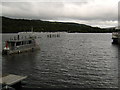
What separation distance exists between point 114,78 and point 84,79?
530 cm

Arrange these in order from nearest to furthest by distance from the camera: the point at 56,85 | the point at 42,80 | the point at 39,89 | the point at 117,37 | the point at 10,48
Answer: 1. the point at 39,89
2. the point at 56,85
3. the point at 42,80
4. the point at 10,48
5. the point at 117,37

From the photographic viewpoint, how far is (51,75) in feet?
93.2

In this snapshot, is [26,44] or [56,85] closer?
[56,85]

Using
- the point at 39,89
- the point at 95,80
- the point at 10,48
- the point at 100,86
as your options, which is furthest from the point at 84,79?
the point at 10,48

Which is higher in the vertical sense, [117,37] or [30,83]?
[117,37]

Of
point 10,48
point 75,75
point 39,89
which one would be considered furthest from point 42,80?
point 10,48

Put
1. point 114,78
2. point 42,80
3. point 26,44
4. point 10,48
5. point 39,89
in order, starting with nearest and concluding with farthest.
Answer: point 39,89 → point 42,80 → point 114,78 → point 10,48 → point 26,44

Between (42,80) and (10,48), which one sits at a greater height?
(10,48)

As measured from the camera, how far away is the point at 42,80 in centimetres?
2538

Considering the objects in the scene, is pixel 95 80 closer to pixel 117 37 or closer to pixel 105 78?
pixel 105 78

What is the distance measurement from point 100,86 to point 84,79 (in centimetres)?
360

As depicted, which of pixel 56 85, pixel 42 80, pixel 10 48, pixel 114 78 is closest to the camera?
pixel 56 85

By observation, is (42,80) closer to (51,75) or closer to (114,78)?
(51,75)

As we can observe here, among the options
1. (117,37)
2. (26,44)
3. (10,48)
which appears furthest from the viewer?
(117,37)
